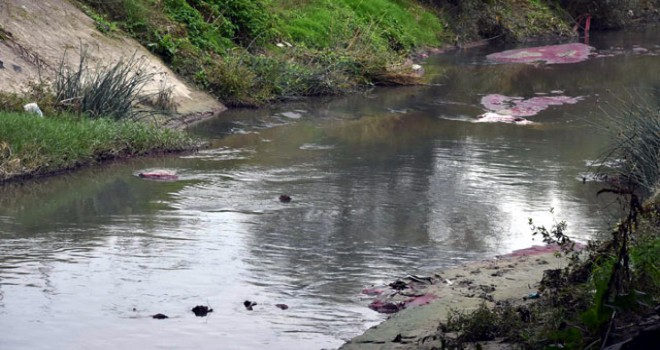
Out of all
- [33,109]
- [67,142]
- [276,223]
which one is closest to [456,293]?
[276,223]

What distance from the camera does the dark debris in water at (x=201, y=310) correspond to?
8.35 metres

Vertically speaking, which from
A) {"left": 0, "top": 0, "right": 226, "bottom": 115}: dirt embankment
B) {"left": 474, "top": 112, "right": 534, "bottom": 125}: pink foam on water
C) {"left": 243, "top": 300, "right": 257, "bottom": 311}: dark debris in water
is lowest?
{"left": 243, "top": 300, "right": 257, "bottom": 311}: dark debris in water

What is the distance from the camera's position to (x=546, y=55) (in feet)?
97.4

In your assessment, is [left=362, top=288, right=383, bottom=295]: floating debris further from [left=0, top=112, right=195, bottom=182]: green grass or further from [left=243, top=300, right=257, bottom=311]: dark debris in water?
[left=0, top=112, right=195, bottom=182]: green grass

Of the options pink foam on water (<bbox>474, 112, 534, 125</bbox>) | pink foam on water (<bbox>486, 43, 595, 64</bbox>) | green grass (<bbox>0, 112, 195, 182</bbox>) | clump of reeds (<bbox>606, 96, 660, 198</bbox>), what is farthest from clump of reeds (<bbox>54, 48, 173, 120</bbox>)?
pink foam on water (<bbox>486, 43, 595, 64</bbox>)

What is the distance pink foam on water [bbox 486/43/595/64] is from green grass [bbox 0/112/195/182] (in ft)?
50.6

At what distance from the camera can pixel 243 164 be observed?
48.3ft

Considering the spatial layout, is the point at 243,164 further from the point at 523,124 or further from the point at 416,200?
the point at 523,124

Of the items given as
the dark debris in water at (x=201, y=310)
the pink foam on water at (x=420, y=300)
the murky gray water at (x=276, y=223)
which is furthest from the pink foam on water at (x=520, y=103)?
the dark debris in water at (x=201, y=310)

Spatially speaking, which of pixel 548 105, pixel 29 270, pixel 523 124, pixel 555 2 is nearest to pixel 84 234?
pixel 29 270

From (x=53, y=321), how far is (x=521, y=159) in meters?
9.01

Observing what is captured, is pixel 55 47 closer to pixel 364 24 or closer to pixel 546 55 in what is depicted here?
pixel 364 24

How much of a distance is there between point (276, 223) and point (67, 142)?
371 cm

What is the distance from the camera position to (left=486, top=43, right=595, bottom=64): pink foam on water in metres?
29.0
